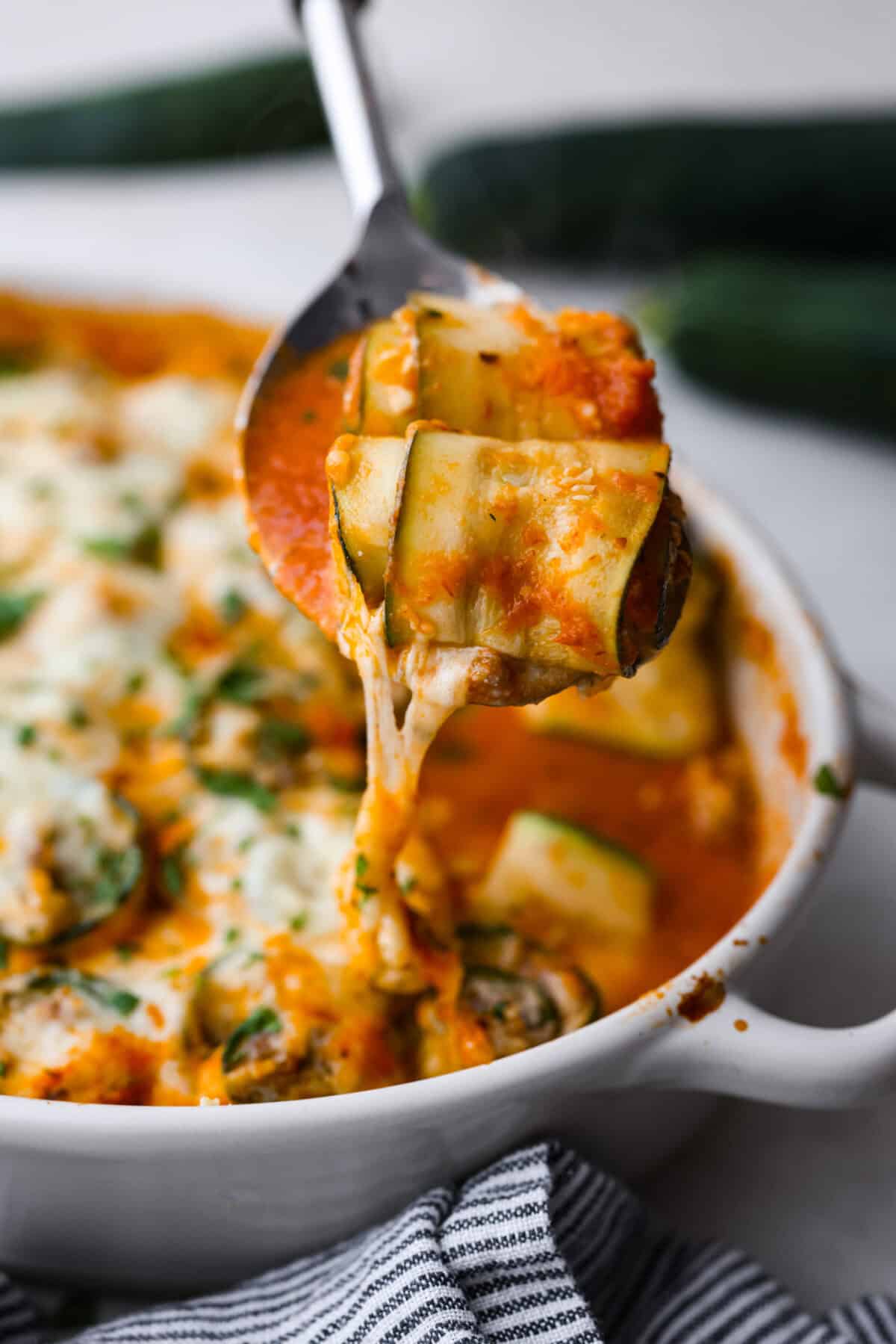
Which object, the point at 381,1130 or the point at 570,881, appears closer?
the point at 381,1130

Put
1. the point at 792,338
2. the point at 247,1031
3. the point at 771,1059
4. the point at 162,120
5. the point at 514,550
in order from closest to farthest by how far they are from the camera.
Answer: the point at 514,550 < the point at 771,1059 < the point at 247,1031 < the point at 792,338 < the point at 162,120

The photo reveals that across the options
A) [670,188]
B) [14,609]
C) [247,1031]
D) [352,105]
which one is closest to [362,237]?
[352,105]

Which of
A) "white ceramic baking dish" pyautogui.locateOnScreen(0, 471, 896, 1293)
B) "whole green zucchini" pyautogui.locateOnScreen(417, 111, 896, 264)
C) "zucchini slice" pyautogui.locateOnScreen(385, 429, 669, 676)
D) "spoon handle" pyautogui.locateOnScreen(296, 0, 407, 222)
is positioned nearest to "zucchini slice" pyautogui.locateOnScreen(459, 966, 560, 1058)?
"white ceramic baking dish" pyautogui.locateOnScreen(0, 471, 896, 1293)

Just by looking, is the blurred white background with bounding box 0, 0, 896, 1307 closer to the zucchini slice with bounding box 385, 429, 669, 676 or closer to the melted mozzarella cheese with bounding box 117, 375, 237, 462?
the melted mozzarella cheese with bounding box 117, 375, 237, 462

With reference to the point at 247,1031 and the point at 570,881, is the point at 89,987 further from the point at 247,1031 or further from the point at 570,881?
the point at 570,881

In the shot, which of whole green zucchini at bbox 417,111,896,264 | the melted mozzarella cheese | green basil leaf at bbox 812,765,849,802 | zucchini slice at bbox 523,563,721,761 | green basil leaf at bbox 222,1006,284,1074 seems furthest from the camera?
whole green zucchini at bbox 417,111,896,264

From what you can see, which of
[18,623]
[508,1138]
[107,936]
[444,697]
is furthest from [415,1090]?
[18,623]

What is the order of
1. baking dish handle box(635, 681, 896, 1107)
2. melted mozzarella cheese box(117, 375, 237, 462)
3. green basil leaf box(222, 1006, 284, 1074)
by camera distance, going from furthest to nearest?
melted mozzarella cheese box(117, 375, 237, 462), green basil leaf box(222, 1006, 284, 1074), baking dish handle box(635, 681, 896, 1107)
